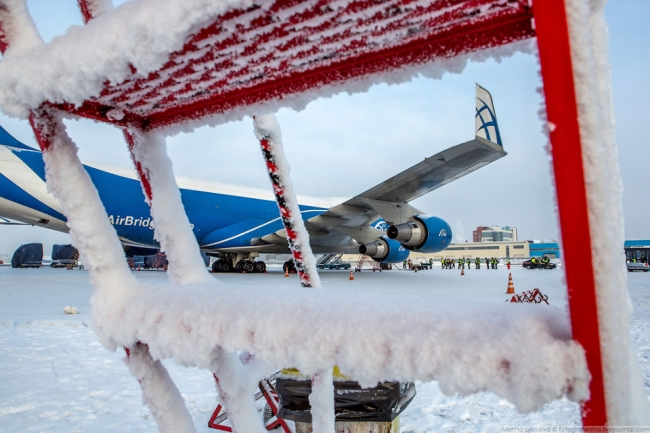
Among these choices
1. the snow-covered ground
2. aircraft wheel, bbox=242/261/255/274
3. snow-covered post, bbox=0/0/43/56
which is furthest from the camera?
aircraft wheel, bbox=242/261/255/274

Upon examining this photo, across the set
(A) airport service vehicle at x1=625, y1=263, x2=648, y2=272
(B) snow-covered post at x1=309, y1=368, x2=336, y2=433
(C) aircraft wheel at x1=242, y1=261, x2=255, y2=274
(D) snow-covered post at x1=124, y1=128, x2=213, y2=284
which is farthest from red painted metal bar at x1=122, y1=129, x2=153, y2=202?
(A) airport service vehicle at x1=625, y1=263, x2=648, y2=272

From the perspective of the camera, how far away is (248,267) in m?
13.3

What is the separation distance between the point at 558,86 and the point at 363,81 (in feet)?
0.78

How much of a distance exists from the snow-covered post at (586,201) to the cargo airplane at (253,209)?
2202mm

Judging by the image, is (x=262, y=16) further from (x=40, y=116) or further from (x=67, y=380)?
(x=67, y=380)

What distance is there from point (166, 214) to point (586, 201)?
0.67 m

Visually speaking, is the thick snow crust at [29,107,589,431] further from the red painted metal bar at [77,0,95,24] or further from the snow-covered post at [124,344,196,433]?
the red painted metal bar at [77,0,95,24]

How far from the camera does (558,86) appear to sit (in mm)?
315

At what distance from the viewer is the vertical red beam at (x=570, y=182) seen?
0.31 m

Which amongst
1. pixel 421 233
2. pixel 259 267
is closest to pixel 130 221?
pixel 259 267

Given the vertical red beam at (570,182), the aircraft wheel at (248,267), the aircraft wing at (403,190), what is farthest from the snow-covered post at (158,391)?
the aircraft wheel at (248,267)

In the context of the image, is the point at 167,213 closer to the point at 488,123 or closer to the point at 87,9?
the point at 87,9

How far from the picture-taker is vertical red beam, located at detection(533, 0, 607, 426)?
1.02 feet

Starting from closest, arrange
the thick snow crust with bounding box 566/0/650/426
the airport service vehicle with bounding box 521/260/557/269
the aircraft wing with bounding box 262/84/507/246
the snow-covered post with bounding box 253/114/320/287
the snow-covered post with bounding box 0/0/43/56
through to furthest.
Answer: the thick snow crust with bounding box 566/0/650/426 → the snow-covered post with bounding box 0/0/43/56 → the snow-covered post with bounding box 253/114/320/287 → the aircraft wing with bounding box 262/84/507/246 → the airport service vehicle with bounding box 521/260/557/269
